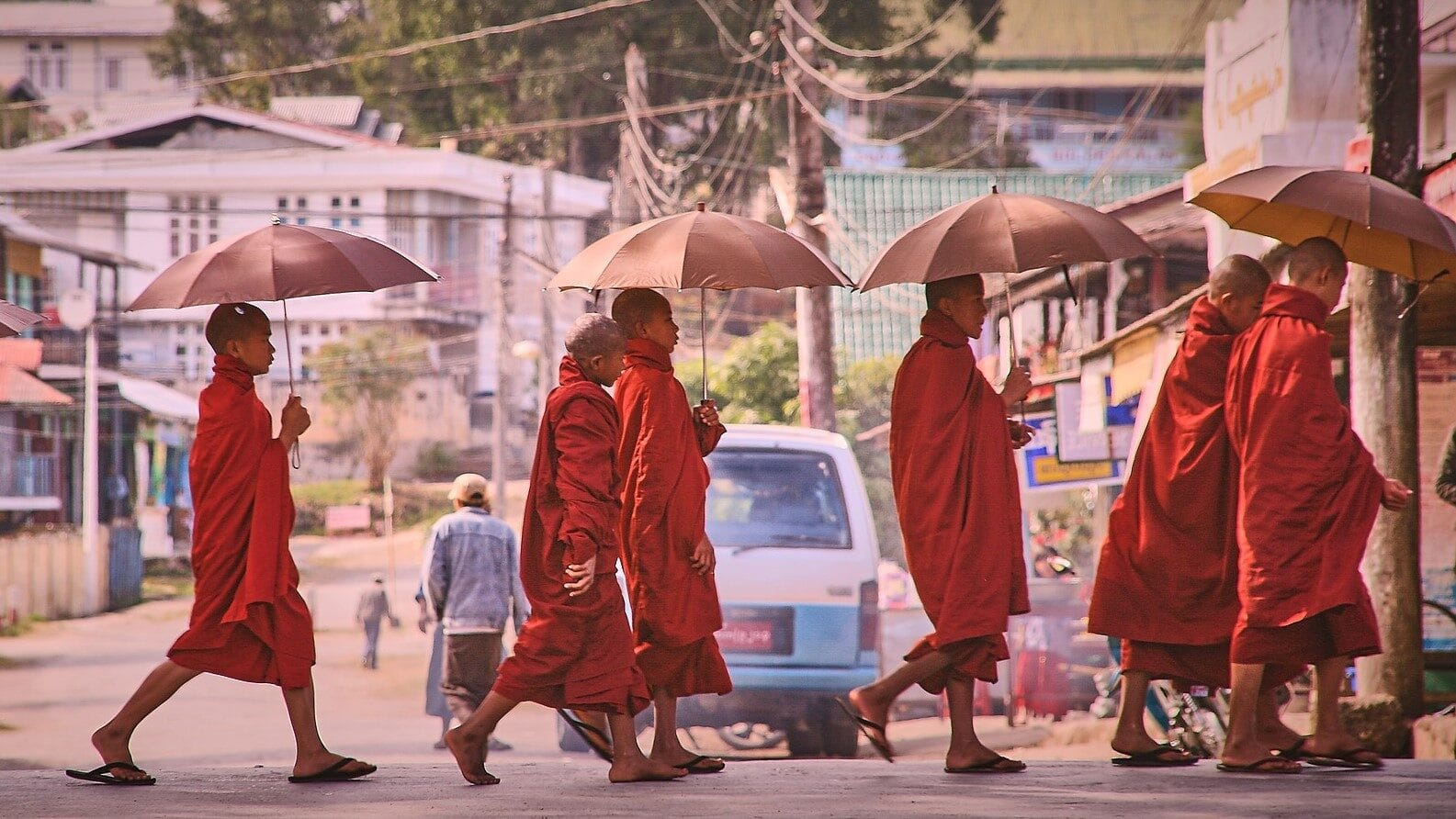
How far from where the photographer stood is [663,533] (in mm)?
6129

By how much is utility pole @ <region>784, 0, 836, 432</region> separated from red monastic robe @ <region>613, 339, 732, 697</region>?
375 inches

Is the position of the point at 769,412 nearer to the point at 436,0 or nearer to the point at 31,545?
the point at 436,0

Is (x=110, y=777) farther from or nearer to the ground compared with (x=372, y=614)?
farther from the ground

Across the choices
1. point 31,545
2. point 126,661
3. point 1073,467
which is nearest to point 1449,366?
point 1073,467

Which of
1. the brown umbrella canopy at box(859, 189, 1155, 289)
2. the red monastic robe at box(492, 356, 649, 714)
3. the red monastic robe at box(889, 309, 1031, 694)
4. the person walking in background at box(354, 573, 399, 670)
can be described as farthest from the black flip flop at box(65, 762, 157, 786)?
the person walking in background at box(354, 573, 399, 670)

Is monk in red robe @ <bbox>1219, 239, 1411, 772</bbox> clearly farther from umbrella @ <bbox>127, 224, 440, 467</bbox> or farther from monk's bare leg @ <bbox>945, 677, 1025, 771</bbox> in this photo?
umbrella @ <bbox>127, 224, 440, 467</bbox>

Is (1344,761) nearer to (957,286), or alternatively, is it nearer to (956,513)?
(956,513)

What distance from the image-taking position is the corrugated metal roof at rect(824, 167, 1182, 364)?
2269cm

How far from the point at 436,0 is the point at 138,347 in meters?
6.32

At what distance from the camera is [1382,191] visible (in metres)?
5.91

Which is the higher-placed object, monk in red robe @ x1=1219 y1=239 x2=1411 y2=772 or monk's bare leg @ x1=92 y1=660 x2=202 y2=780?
monk in red robe @ x1=1219 y1=239 x2=1411 y2=772

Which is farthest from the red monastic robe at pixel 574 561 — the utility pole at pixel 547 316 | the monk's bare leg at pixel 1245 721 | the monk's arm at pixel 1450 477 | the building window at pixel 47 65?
the building window at pixel 47 65

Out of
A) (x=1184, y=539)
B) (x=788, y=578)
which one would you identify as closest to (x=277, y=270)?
(x=1184, y=539)

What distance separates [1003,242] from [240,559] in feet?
9.51
